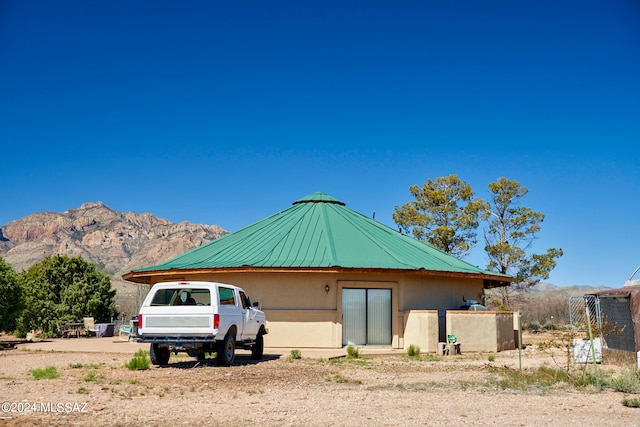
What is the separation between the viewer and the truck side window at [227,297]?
17.3 m

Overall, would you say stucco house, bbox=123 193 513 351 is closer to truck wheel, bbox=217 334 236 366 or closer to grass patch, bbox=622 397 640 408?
truck wheel, bbox=217 334 236 366

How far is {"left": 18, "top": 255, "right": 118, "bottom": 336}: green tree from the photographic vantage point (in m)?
34.3

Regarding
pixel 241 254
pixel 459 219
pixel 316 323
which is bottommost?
pixel 316 323

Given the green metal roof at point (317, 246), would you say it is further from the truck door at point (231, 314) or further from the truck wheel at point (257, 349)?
the truck door at point (231, 314)

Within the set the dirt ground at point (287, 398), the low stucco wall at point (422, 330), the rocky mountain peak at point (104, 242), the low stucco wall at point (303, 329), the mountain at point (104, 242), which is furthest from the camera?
the rocky mountain peak at point (104, 242)

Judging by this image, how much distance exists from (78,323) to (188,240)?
14223cm

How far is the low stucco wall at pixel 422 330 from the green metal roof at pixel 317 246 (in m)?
1.72

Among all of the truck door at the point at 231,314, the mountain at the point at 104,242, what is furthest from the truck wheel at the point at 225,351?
the mountain at the point at 104,242

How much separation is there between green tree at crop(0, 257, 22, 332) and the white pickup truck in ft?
46.1

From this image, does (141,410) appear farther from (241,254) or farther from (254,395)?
(241,254)

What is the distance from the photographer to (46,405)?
9.32m

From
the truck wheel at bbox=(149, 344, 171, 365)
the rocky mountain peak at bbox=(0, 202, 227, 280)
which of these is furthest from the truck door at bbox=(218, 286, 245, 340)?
the rocky mountain peak at bbox=(0, 202, 227, 280)

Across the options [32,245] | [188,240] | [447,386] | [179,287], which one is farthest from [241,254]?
[32,245]

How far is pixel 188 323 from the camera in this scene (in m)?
15.0
